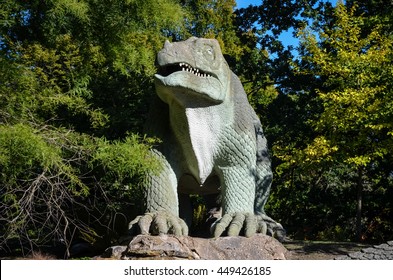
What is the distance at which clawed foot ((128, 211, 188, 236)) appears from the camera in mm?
5305

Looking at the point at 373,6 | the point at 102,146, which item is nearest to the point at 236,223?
the point at 102,146

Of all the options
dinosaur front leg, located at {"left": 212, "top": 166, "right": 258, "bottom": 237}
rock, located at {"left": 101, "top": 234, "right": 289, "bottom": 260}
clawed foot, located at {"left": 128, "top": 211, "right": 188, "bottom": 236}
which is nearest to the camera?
rock, located at {"left": 101, "top": 234, "right": 289, "bottom": 260}

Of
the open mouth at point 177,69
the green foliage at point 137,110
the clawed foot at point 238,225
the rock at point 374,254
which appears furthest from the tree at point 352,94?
the open mouth at point 177,69

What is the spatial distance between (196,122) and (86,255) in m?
2.90

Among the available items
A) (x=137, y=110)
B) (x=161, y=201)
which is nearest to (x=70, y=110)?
(x=137, y=110)

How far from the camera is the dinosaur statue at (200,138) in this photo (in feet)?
18.0

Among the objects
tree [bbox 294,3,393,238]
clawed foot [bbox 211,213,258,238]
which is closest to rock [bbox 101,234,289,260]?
clawed foot [bbox 211,213,258,238]

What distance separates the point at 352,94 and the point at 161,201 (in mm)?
3919

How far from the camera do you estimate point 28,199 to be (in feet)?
17.8

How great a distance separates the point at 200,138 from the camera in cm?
580

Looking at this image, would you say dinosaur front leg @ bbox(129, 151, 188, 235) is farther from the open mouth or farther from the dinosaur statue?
the open mouth

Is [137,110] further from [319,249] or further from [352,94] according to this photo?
[319,249]

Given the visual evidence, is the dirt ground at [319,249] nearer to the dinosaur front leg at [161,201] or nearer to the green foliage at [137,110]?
the green foliage at [137,110]

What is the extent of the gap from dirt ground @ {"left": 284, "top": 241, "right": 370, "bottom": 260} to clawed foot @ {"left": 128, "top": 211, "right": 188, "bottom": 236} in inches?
67.3
